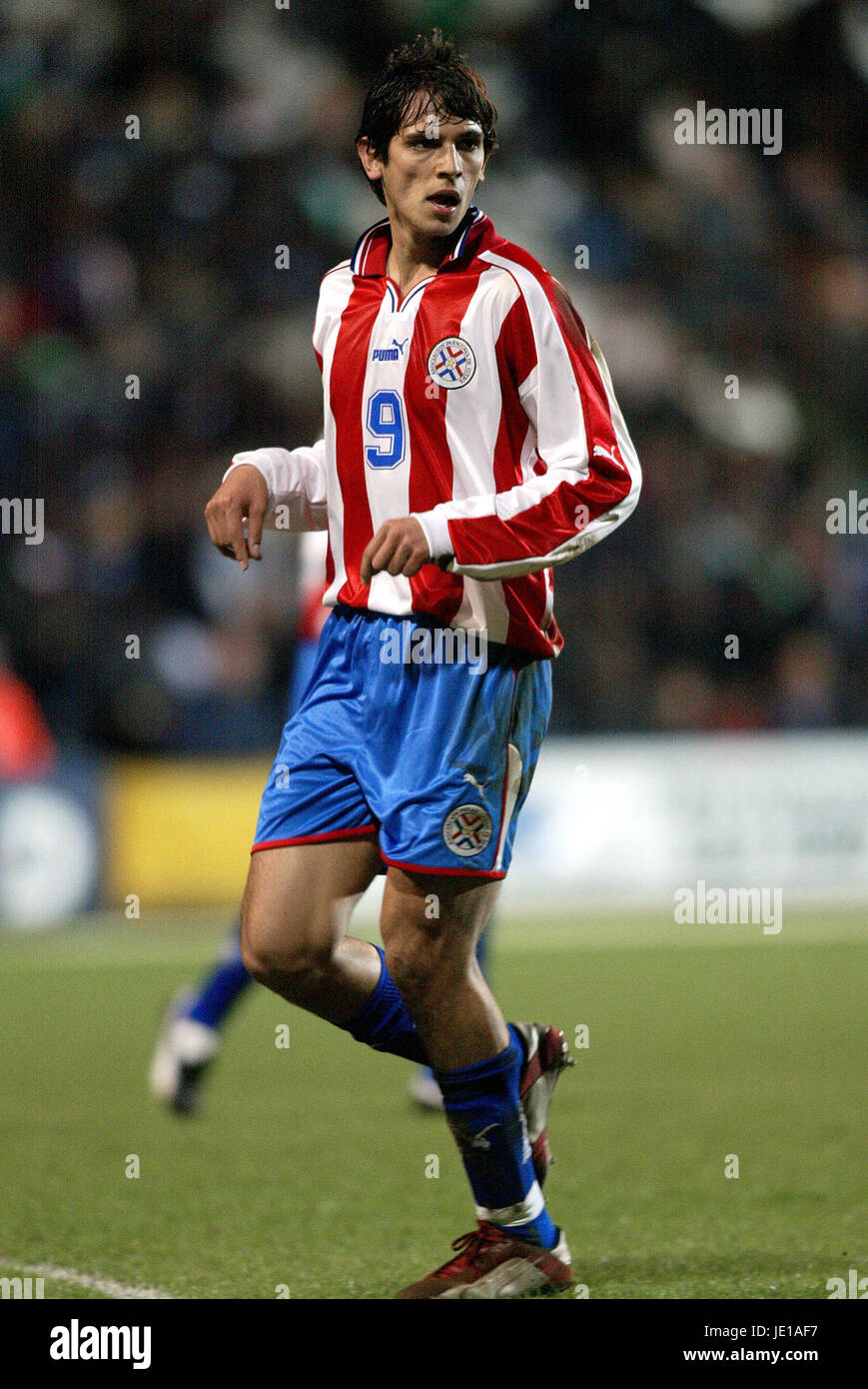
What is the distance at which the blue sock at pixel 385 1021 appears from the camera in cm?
366

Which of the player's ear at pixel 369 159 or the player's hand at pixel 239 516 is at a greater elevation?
the player's ear at pixel 369 159

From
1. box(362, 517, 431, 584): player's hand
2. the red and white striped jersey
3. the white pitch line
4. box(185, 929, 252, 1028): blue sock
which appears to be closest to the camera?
box(362, 517, 431, 584): player's hand

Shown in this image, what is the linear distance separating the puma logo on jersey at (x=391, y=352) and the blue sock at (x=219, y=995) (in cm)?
297

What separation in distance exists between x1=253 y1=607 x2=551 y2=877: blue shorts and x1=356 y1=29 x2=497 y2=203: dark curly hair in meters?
0.95

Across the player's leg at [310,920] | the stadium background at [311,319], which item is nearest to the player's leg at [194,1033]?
the player's leg at [310,920]

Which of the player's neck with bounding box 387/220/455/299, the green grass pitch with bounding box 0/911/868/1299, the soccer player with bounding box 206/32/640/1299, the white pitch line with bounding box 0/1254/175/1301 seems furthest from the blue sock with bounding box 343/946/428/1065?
the player's neck with bounding box 387/220/455/299

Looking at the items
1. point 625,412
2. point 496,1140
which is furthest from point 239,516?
point 625,412

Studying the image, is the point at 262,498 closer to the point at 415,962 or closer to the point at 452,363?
the point at 452,363

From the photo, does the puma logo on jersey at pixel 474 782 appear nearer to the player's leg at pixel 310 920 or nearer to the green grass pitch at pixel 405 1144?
the player's leg at pixel 310 920

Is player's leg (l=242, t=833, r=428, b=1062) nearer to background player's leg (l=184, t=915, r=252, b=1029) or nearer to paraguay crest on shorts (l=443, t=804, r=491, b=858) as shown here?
paraguay crest on shorts (l=443, t=804, r=491, b=858)

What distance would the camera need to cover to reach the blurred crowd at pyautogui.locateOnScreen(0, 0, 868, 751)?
1263 centimetres

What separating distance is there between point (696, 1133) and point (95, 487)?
8541mm

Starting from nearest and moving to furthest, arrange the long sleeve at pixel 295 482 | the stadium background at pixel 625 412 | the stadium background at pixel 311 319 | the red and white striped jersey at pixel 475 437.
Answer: the red and white striped jersey at pixel 475 437 → the long sleeve at pixel 295 482 → the stadium background at pixel 625 412 → the stadium background at pixel 311 319

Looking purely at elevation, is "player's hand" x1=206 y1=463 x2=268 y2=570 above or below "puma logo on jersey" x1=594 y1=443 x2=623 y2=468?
below
